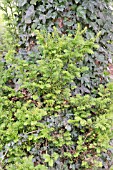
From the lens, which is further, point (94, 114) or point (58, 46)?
point (94, 114)

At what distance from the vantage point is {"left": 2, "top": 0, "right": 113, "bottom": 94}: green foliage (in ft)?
7.57

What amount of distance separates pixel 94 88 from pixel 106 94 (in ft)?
0.72

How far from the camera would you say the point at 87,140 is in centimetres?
228

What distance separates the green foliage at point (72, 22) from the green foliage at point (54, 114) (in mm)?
120

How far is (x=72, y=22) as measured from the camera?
234cm

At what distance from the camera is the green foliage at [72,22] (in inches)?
90.8

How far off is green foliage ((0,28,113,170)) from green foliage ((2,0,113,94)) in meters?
0.12

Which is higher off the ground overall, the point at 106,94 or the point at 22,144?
the point at 106,94

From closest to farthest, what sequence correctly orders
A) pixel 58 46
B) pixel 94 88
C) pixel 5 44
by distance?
pixel 58 46 < pixel 94 88 < pixel 5 44

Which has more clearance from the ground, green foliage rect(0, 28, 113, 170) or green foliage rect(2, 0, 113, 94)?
green foliage rect(2, 0, 113, 94)

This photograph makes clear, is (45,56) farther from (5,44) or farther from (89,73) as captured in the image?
(5,44)

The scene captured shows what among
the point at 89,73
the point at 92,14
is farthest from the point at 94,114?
the point at 92,14

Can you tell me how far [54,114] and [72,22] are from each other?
879 millimetres

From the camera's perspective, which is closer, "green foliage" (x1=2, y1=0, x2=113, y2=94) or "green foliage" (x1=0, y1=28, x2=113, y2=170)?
"green foliage" (x1=0, y1=28, x2=113, y2=170)
